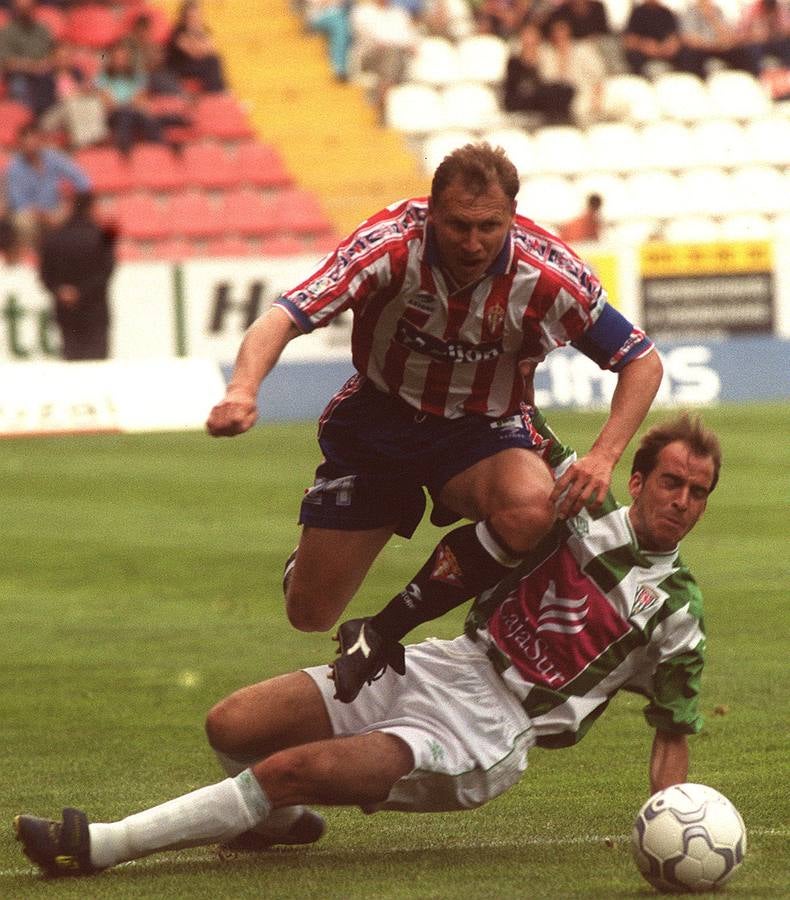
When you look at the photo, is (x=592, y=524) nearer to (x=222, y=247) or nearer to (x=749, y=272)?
(x=749, y=272)

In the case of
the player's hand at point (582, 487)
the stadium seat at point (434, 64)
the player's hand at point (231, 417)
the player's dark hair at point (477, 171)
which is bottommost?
the stadium seat at point (434, 64)

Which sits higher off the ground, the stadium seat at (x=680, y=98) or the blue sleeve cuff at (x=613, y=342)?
the blue sleeve cuff at (x=613, y=342)

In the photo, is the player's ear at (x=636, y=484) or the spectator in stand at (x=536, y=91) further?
the spectator in stand at (x=536, y=91)

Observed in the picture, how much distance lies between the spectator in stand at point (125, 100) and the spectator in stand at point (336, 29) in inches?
112

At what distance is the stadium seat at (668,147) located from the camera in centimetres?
2377

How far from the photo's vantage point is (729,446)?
15.7 metres

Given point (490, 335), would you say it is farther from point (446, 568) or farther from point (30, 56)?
point (30, 56)

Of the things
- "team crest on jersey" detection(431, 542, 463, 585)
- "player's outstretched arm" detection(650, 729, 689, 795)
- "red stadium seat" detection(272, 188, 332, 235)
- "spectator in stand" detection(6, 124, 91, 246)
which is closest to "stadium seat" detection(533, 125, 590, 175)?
"red stadium seat" detection(272, 188, 332, 235)

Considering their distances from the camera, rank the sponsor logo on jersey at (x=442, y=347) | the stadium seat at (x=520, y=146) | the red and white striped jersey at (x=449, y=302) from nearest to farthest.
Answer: the red and white striped jersey at (x=449, y=302), the sponsor logo on jersey at (x=442, y=347), the stadium seat at (x=520, y=146)

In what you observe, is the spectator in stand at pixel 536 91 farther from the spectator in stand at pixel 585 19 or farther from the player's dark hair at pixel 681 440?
the player's dark hair at pixel 681 440

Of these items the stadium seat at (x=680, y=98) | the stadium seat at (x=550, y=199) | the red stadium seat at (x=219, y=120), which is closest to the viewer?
the stadium seat at (x=550, y=199)

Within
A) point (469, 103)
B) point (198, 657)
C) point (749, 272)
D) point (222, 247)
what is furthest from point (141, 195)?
point (198, 657)

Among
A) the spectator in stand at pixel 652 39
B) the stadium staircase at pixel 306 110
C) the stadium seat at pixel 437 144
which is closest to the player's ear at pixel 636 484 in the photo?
the stadium staircase at pixel 306 110

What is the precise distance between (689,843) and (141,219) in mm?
17625
